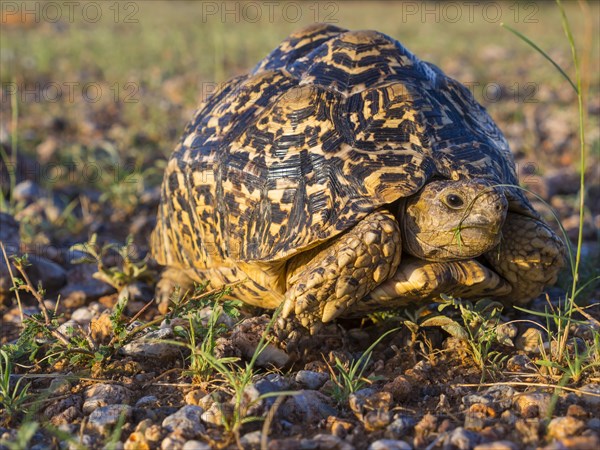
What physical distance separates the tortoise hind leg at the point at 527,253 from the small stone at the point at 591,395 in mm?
834

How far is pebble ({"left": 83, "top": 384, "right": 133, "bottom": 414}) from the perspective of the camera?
2.59 meters

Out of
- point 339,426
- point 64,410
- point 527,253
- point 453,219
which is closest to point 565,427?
point 339,426

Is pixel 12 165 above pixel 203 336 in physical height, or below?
above

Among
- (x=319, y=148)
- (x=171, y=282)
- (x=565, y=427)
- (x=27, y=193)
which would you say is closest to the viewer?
(x=565, y=427)

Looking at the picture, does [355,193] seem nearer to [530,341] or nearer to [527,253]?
[527,253]

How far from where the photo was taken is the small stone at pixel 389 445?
87.2 inches

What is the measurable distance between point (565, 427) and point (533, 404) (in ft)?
0.67

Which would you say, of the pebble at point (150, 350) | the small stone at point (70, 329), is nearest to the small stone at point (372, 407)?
the pebble at point (150, 350)

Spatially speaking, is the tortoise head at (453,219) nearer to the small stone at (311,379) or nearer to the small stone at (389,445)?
the small stone at (311,379)

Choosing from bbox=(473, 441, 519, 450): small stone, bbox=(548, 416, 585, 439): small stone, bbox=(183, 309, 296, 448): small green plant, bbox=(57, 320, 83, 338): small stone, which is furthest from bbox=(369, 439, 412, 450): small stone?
bbox=(57, 320, 83, 338): small stone

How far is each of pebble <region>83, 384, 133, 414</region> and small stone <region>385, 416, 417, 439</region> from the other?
A: 1028 mm

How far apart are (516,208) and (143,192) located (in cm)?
317

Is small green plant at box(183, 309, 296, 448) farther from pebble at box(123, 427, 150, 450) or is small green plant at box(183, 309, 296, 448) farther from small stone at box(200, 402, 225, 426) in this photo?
pebble at box(123, 427, 150, 450)

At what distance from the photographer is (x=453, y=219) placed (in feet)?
9.64
